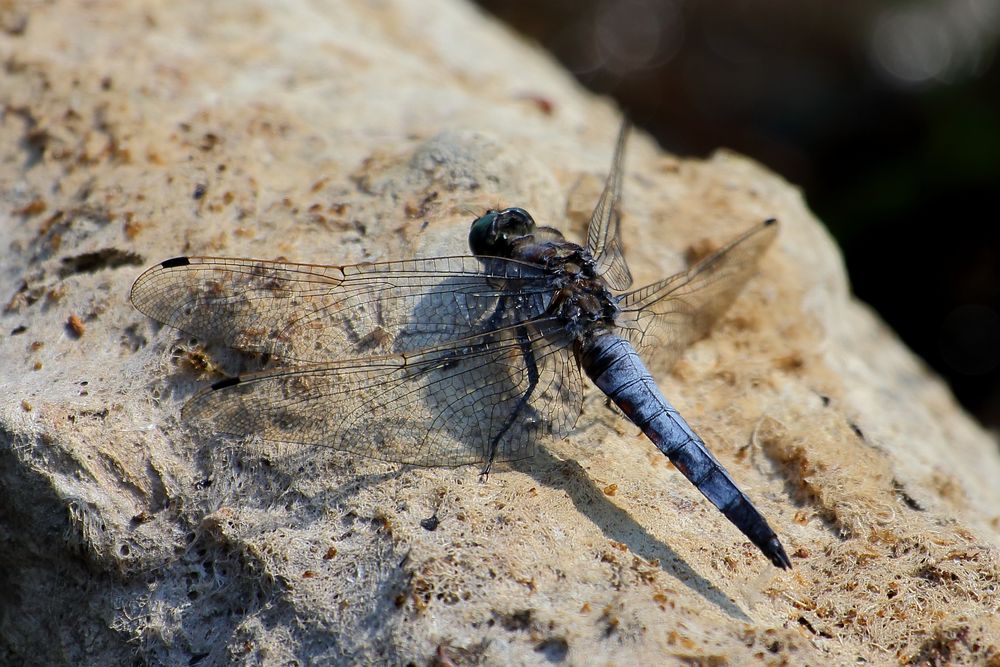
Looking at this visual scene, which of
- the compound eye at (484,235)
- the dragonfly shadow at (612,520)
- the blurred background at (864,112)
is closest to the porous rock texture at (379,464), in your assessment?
the dragonfly shadow at (612,520)

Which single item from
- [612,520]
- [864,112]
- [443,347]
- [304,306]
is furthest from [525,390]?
[864,112]

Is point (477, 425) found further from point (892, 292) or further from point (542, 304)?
point (892, 292)

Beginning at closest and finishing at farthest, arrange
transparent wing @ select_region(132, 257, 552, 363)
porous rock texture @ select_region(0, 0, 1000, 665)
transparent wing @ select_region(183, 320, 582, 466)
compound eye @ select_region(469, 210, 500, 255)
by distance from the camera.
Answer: porous rock texture @ select_region(0, 0, 1000, 665), transparent wing @ select_region(183, 320, 582, 466), transparent wing @ select_region(132, 257, 552, 363), compound eye @ select_region(469, 210, 500, 255)

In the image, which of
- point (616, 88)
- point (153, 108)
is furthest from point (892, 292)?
point (153, 108)

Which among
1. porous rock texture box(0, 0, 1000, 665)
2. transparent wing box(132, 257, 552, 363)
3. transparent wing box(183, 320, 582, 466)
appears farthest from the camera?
transparent wing box(132, 257, 552, 363)

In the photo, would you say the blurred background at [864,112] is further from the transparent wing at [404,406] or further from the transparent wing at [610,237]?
the transparent wing at [404,406]

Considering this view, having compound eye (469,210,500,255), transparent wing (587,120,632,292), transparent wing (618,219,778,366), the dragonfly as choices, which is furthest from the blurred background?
compound eye (469,210,500,255)

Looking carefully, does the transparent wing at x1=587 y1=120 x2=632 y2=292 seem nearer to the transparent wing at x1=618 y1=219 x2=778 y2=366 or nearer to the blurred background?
the transparent wing at x1=618 y1=219 x2=778 y2=366

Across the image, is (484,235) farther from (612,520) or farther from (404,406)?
(612,520)
